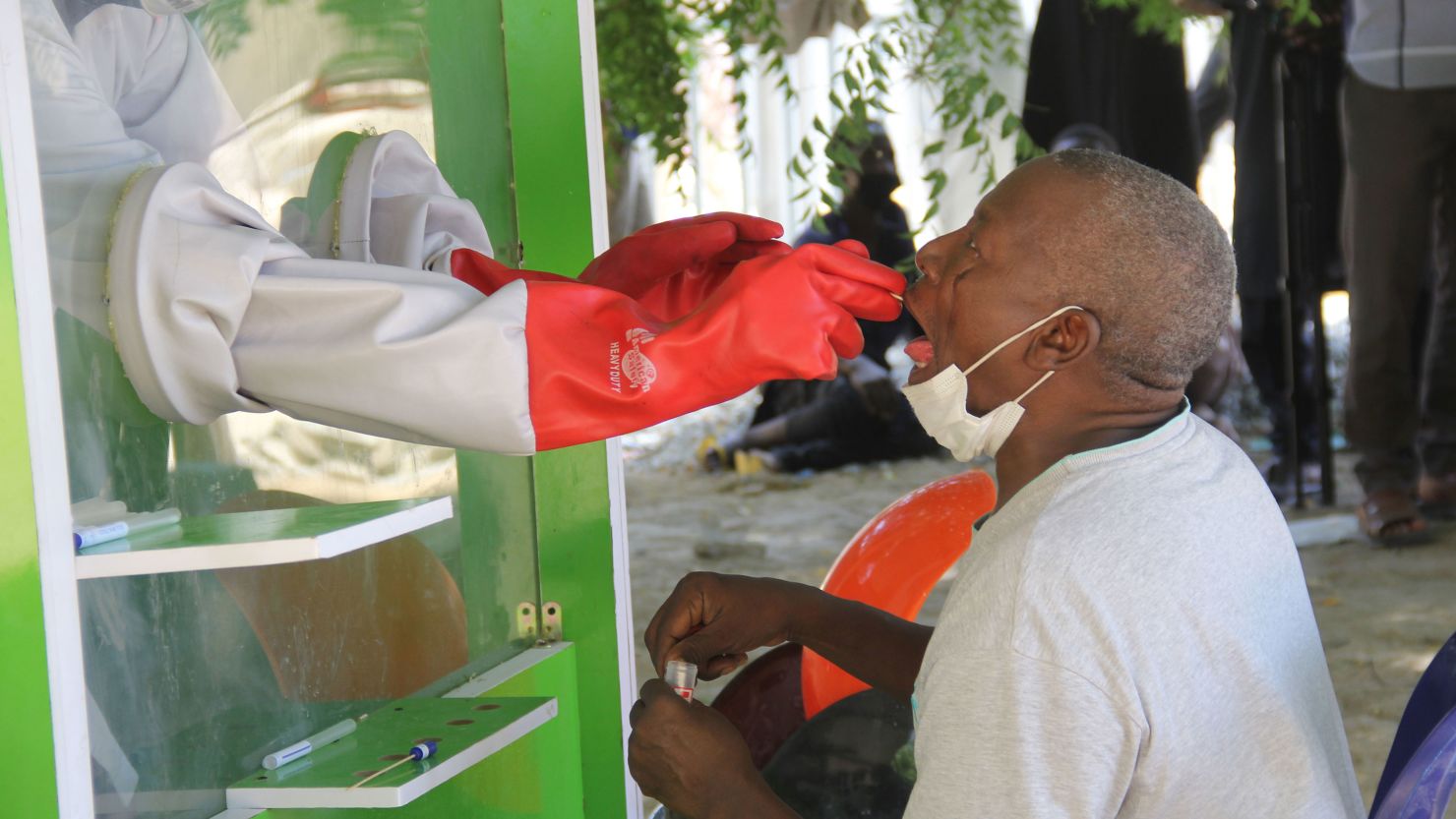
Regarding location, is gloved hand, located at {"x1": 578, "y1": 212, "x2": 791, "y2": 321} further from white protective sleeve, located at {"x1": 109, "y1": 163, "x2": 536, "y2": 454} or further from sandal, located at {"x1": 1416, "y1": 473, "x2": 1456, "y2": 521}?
sandal, located at {"x1": 1416, "y1": 473, "x2": 1456, "y2": 521}

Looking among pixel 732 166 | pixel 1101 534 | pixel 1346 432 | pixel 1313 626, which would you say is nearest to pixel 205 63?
pixel 1101 534

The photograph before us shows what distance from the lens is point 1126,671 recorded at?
1161mm

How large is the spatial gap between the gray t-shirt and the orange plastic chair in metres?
0.72

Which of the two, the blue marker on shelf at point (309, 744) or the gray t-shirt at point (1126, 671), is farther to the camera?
the blue marker on shelf at point (309, 744)

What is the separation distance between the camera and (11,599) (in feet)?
3.67

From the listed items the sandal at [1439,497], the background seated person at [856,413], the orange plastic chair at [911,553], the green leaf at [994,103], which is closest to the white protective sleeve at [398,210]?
the orange plastic chair at [911,553]

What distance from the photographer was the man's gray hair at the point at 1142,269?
4.33ft

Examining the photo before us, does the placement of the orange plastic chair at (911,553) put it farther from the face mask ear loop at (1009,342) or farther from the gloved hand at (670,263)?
the face mask ear loop at (1009,342)

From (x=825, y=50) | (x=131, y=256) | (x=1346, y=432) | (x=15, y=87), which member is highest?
(x=825, y=50)

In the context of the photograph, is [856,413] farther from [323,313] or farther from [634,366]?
[323,313]

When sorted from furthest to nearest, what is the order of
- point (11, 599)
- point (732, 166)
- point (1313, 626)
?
point (732, 166)
point (1313, 626)
point (11, 599)

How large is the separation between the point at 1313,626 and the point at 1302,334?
4.13 metres

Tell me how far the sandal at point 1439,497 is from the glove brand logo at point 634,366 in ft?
14.3

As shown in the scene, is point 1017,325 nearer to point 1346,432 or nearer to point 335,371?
point 335,371
